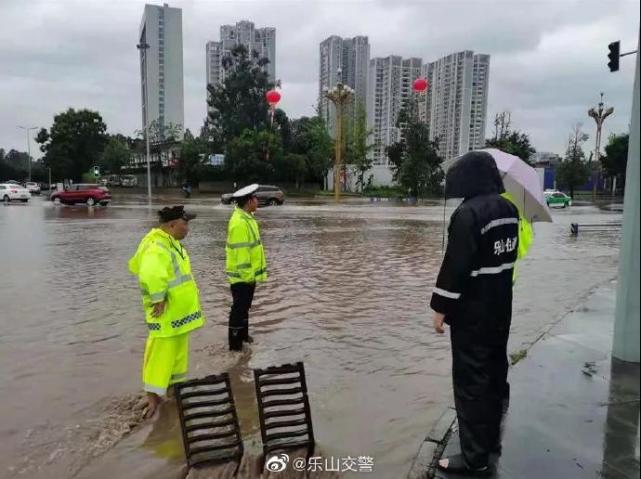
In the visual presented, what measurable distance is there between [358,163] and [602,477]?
5492 cm

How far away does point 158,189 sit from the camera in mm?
58781

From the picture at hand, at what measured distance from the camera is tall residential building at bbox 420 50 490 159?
5675cm

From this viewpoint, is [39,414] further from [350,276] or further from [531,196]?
[350,276]

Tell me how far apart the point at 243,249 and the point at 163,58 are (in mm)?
63013

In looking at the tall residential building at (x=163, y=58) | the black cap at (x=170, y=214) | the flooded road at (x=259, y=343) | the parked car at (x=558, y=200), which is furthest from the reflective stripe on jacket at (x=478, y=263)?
the tall residential building at (x=163, y=58)

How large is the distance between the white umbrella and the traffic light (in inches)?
501

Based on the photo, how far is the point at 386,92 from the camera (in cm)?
6831

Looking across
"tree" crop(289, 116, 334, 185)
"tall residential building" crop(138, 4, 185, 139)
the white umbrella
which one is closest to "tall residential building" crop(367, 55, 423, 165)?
"tree" crop(289, 116, 334, 185)

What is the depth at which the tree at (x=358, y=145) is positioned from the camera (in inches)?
2251

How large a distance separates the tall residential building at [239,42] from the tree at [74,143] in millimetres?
18696

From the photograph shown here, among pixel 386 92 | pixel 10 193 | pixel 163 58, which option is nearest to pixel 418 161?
pixel 386 92

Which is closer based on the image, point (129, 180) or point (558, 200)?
point (558, 200)

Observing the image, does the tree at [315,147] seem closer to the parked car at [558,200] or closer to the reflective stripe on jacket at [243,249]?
the parked car at [558,200]

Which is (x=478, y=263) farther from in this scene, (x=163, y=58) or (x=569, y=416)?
(x=163, y=58)
